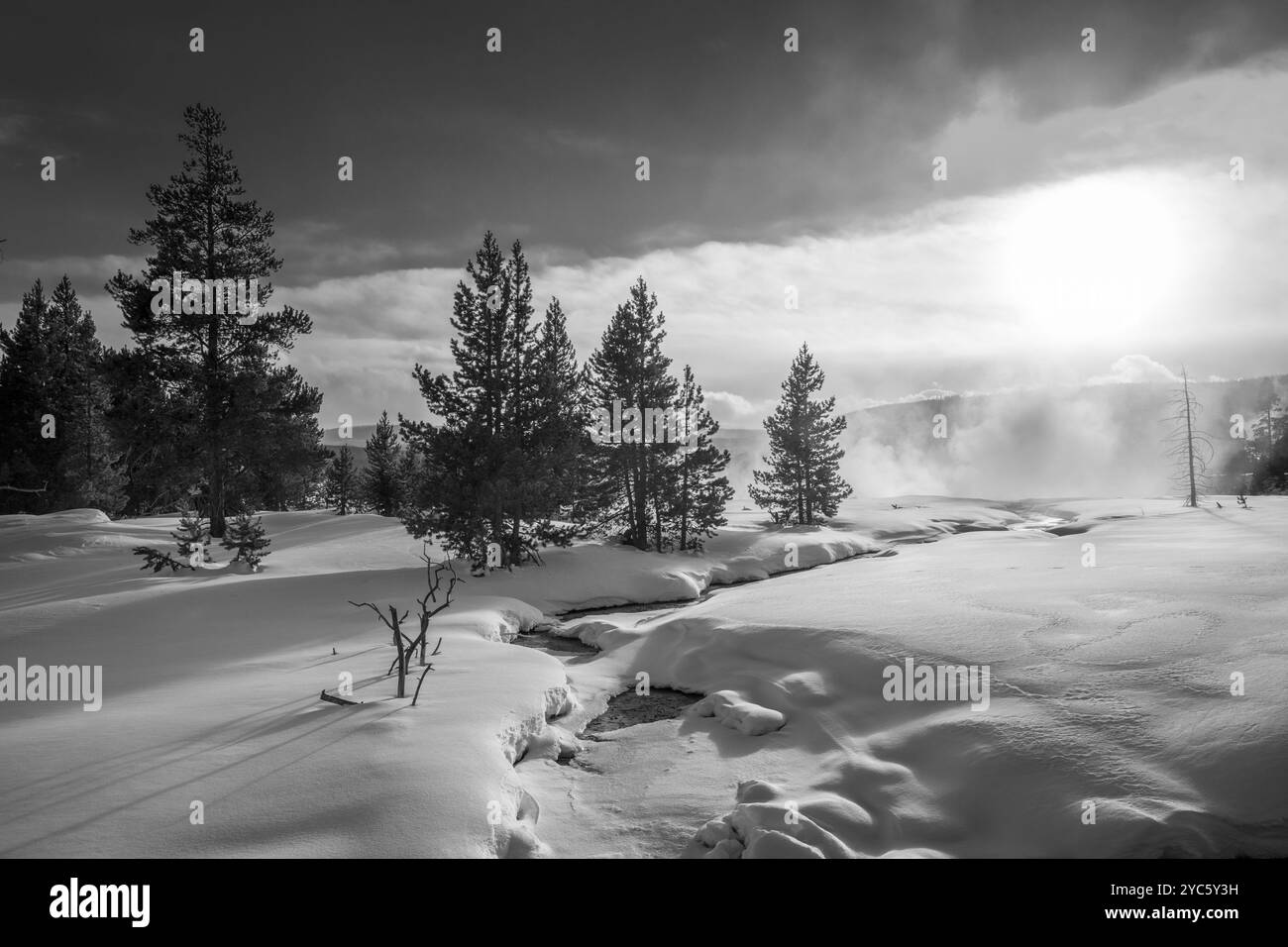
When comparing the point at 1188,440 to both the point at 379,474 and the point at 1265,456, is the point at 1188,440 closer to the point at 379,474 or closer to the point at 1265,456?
the point at 1265,456

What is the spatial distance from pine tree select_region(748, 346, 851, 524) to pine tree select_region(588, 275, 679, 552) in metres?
8.90

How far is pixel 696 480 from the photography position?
2930cm

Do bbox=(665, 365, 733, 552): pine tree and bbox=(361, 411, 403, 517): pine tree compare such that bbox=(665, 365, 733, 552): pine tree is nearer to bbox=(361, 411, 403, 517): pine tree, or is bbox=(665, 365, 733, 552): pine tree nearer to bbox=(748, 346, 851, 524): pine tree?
bbox=(748, 346, 851, 524): pine tree

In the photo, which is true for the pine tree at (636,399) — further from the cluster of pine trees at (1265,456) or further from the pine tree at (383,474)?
the cluster of pine trees at (1265,456)

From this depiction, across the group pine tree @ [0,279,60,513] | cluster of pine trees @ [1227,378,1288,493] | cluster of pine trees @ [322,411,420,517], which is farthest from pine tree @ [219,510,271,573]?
cluster of pine trees @ [1227,378,1288,493]

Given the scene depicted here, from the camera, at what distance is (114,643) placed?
37.4 feet

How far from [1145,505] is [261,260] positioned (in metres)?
54.3

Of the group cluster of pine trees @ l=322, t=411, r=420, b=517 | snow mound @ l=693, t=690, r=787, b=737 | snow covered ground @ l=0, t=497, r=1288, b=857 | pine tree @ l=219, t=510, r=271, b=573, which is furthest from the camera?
cluster of pine trees @ l=322, t=411, r=420, b=517

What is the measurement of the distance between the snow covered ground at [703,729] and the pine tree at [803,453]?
65.6 feet

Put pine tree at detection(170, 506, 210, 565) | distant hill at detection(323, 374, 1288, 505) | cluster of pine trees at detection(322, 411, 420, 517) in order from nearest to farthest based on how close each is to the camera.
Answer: pine tree at detection(170, 506, 210, 565) → cluster of pine trees at detection(322, 411, 420, 517) → distant hill at detection(323, 374, 1288, 505)

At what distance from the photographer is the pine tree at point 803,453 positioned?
3553 centimetres

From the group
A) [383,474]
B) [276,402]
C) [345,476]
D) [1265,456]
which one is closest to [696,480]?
[276,402]

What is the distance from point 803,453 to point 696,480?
9871mm

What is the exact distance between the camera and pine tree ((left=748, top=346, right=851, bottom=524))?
117ft
